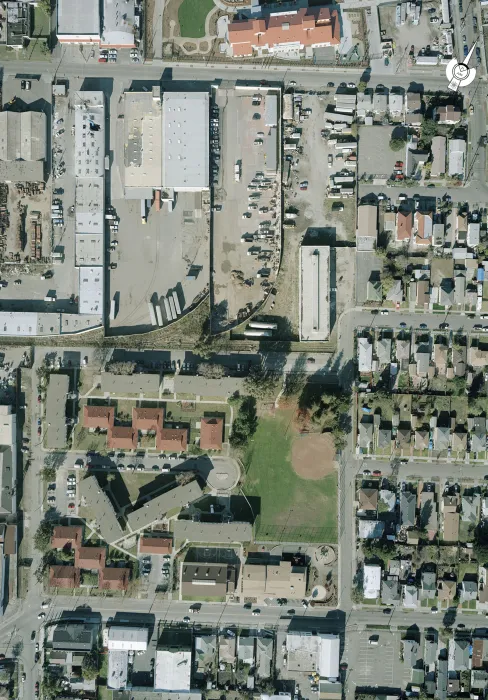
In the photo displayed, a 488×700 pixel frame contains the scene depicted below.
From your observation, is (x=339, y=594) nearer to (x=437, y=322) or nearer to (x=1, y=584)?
(x=437, y=322)

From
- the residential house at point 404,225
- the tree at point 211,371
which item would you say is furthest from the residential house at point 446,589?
the residential house at point 404,225

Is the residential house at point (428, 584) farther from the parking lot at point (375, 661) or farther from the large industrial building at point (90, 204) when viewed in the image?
the large industrial building at point (90, 204)

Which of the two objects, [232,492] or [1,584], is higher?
[232,492]

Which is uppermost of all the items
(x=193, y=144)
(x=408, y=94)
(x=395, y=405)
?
(x=408, y=94)

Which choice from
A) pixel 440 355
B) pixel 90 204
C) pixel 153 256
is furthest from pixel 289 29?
pixel 440 355

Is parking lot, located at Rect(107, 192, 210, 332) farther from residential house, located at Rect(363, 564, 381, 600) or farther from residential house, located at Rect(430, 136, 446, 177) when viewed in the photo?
residential house, located at Rect(363, 564, 381, 600)

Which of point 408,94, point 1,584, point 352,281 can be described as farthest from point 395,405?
point 1,584
